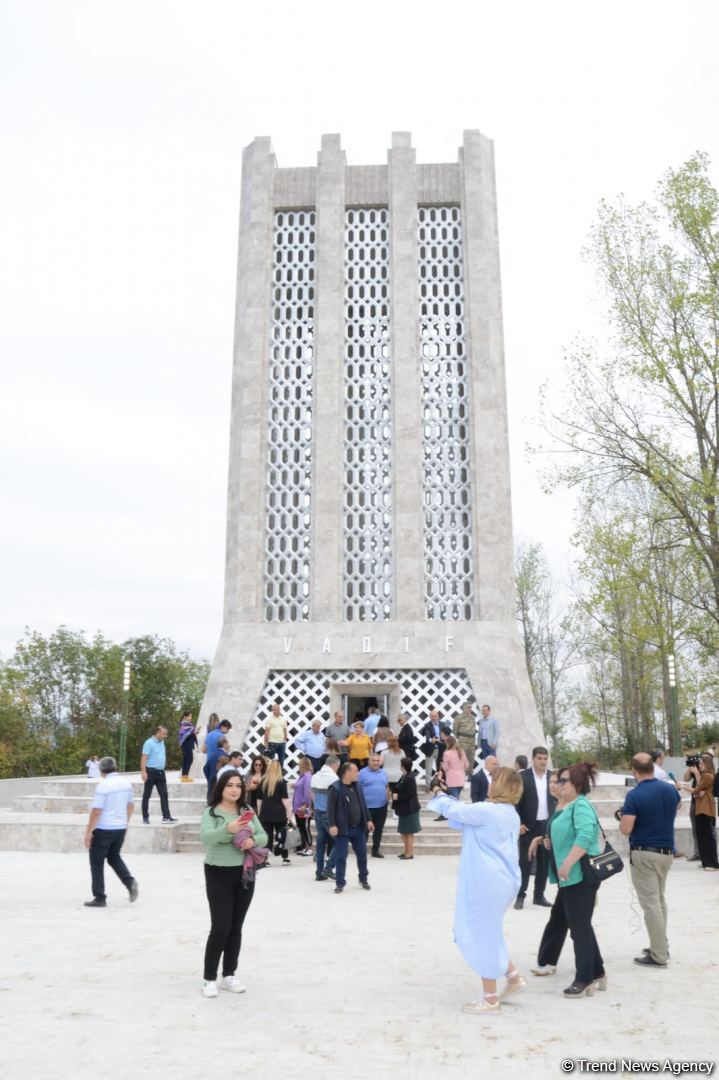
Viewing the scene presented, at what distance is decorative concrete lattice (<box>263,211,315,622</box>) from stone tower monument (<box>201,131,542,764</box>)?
0.16 ft

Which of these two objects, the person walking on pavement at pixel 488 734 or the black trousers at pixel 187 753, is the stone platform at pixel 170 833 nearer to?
the black trousers at pixel 187 753

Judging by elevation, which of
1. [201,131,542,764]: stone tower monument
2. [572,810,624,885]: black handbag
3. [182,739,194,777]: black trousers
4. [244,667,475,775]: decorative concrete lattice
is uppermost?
[201,131,542,764]: stone tower monument

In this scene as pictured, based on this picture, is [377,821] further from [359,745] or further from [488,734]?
[488,734]

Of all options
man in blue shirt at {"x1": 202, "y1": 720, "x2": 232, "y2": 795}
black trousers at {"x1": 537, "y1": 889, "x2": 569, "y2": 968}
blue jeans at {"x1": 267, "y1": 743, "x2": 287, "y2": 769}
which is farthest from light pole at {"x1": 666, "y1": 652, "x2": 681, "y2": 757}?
black trousers at {"x1": 537, "y1": 889, "x2": 569, "y2": 968}

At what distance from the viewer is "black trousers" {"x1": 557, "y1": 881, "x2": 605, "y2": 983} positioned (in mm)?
6062

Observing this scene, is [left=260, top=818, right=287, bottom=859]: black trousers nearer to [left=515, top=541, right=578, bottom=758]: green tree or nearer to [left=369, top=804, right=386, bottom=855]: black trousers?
[left=369, top=804, right=386, bottom=855]: black trousers

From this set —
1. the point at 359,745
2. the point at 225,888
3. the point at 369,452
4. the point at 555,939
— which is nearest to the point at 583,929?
the point at 555,939

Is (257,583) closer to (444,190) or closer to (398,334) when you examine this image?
(398,334)

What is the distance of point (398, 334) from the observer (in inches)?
947

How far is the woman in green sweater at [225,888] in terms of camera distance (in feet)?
19.9

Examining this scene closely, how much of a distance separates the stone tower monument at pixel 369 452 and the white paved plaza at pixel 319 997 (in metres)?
12.1

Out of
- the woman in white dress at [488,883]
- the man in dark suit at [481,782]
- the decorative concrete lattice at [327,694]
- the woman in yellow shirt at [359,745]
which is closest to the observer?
the woman in white dress at [488,883]

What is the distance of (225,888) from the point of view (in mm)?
6078

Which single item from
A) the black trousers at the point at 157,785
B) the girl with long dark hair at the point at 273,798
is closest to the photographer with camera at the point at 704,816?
the girl with long dark hair at the point at 273,798
